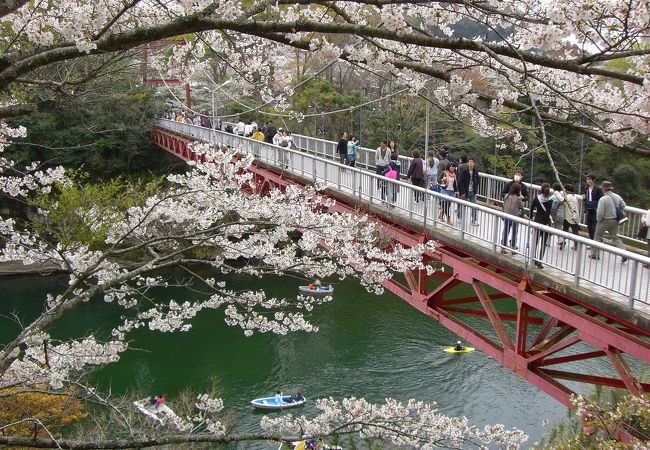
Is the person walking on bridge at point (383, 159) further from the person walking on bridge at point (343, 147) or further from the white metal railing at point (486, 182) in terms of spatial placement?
the person walking on bridge at point (343, 147)

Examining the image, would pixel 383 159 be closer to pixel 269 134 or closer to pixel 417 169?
pixel 417 169

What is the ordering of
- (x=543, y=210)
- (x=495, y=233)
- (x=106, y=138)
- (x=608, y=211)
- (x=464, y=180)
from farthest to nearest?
(x=106, y=138) < (x=464, y=180) < (x=543, y=210) < (x=495, y=233) < (x=608, y=211)

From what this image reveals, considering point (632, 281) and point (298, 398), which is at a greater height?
point (632, 281)

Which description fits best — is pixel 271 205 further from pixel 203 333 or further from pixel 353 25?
pixel 203 333

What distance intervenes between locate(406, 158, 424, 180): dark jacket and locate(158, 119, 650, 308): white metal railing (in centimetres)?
52

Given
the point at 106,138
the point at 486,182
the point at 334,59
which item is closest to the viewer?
the point at 334,59

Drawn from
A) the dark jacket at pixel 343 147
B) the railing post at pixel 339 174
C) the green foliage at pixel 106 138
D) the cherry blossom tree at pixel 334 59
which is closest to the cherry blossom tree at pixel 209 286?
the cherry blossom tree at pixel 334 59

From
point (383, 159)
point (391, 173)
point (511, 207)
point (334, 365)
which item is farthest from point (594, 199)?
point (334, 365)

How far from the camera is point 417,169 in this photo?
1088 centimetres

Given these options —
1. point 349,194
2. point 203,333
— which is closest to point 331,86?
point 203,333

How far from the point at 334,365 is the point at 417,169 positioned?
8.83 m

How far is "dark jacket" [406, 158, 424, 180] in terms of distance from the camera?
35.5 ft

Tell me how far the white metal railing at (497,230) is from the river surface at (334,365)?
21.4 feet

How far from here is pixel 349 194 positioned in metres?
12.0
